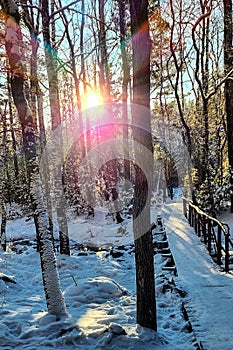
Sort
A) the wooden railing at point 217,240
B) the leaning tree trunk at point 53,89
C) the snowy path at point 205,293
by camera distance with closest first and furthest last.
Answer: the snowy path at point 205,293, the wooden railing at point 217,240, the leaning tree trunk at point 53,89

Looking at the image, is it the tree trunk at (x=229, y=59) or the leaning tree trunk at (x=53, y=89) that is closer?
the leaning tree trunk at (x=53, y=89)

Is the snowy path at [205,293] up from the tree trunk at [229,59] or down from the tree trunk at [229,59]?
down

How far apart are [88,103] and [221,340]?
64.6 ft

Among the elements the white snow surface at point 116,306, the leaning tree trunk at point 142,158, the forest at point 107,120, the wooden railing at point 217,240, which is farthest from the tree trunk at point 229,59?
the leaning tree trunk at point 142,158

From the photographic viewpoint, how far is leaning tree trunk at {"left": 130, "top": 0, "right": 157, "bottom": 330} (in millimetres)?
4699

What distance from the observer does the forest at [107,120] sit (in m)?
4.93

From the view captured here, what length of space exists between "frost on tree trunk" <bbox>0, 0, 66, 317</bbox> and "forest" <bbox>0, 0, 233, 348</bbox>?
16 mm

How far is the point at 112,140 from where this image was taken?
73.2 feet

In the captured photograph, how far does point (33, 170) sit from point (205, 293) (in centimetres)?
362

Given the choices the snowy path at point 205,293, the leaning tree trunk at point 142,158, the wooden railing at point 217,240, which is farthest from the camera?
the wooden railing at point 217,240

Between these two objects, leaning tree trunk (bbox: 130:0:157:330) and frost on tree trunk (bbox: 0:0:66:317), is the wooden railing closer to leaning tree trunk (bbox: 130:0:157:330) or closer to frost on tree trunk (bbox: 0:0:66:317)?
leaning tree trunk (bbox: 130:0:157:330)

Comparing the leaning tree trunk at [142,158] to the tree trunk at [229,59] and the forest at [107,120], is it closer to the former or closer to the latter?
the forest at [107,120]

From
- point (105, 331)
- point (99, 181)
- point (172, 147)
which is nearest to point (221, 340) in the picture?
point (105, 331)

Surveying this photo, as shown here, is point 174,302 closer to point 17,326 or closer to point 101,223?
point 17,326
